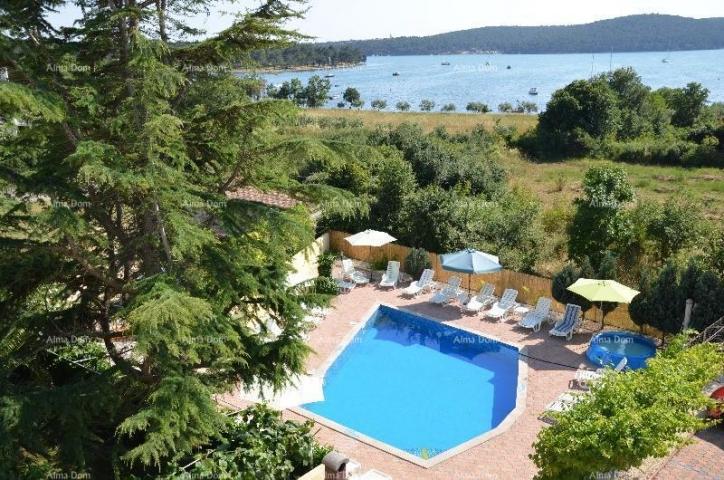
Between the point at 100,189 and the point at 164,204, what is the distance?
152 centimetres

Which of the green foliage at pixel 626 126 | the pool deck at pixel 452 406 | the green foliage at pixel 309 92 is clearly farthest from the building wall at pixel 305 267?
the green foliage at pixel 309 92

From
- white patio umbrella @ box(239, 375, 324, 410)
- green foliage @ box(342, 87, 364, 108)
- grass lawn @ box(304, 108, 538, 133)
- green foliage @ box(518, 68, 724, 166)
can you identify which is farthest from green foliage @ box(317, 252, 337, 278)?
green foliage @ box(342, 87, 364, 108)

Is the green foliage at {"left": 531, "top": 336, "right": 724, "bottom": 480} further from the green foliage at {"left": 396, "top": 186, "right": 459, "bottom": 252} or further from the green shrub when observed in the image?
the green foliage at {"left": 396, "top": 186, "right": 459, "bottom": 252}

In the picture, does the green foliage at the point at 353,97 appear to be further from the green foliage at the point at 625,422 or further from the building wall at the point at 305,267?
the green foliage at the point at 625,422

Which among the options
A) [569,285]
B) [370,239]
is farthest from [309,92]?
[569,285]

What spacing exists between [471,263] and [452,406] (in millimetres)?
5121

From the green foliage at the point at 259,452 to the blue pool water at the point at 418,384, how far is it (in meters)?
3.37

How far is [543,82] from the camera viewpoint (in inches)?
5640

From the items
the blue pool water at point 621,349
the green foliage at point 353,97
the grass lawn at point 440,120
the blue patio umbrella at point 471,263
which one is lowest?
the blue pool water at point 621,349

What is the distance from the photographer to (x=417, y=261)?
72.9 feet

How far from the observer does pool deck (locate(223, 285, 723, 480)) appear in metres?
12.2

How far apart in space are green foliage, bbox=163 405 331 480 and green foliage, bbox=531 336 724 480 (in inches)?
154

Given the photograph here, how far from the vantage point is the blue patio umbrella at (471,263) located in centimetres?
1941

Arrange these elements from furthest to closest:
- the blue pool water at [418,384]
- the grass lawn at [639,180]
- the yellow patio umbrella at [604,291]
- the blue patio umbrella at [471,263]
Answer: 1. the grass lawn at [639,180]
2. the blue patio umbrella at [471,263]
3. the yellow patio umbrella at [604,291]
4. the blue pool water at [418,384]
